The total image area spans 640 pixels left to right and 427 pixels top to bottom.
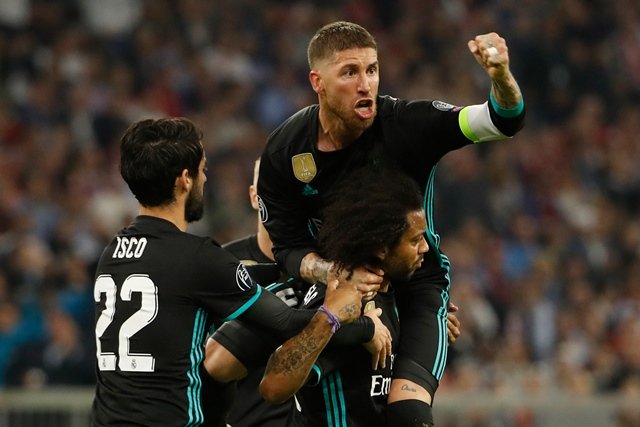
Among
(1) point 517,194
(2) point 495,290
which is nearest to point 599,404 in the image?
(2) point 495,290

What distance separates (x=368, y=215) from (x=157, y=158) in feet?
2.84

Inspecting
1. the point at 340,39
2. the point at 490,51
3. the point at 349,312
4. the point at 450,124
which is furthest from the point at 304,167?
the point at 490,51

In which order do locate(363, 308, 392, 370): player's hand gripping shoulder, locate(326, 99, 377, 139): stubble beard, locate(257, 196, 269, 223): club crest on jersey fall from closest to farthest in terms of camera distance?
locate(363, 308, 392, 370): player's hand gripping shoulder < locate(326, 99, 377, 139): stubble beard < locate(257, 196, 269, 223): club crest on jersey

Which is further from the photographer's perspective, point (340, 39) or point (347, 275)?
point (340, 39)

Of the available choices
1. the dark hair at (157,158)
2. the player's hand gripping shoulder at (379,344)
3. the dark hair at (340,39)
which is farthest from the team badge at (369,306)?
the dark hair at (340,39)

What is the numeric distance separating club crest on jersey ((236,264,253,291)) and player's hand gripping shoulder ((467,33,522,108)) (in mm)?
1157

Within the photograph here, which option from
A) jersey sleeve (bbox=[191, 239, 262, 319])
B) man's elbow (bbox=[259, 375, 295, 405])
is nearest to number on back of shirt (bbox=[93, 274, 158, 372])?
jersey sleeve (bbox=[191, 239, 262, 319])

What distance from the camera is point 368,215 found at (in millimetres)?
5109

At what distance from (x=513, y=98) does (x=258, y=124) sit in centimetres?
786

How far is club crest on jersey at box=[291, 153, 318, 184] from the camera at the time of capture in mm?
5395

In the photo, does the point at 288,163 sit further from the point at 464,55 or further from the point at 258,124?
the point at 464,55

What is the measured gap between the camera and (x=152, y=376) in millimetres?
4754

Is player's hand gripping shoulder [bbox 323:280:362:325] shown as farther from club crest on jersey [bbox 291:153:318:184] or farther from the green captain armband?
the green captain armband

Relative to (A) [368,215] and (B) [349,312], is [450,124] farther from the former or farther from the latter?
(B) [349,312]
